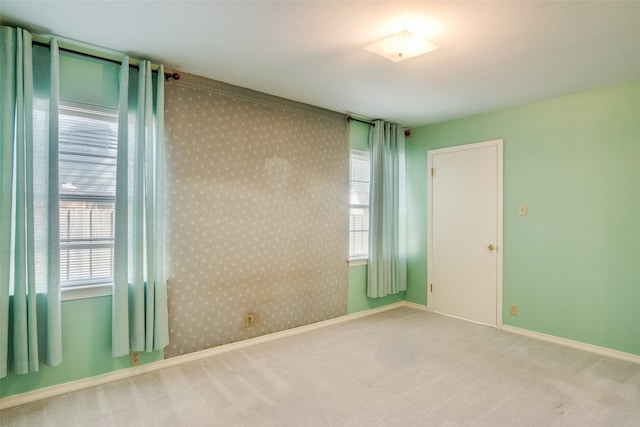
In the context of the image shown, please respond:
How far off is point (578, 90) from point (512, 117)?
0.63 meters

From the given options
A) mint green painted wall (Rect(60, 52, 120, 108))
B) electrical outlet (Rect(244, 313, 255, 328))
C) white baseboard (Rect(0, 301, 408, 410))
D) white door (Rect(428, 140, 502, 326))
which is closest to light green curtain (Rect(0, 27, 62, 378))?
mint green painted wall (Rect(60, 52, 120, 108))

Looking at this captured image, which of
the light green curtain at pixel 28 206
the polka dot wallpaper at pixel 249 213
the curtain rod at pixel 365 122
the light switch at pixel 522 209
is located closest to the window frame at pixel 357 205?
the polka dot wallpaper at pixel 249 213

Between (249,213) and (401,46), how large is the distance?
1921 millimetres

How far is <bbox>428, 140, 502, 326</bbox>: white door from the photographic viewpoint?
3939mm

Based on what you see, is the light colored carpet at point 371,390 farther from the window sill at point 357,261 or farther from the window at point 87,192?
the window sill at point 357,261

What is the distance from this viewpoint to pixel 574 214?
3365mm

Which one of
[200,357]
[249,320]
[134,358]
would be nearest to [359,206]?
[249,320]

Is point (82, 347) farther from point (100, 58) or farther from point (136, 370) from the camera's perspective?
point (100, 58)

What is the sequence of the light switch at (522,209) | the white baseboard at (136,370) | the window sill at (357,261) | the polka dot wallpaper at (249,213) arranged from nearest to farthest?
the white baseboard at (136,370) < the polka dot wallpaper at (249,213) < the light switch at (522,209) < the window sill at (357,261)

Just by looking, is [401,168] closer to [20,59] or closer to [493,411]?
[493,411]

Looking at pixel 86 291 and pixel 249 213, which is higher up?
pixel 249 213

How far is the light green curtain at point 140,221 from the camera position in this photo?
2566 millimetres

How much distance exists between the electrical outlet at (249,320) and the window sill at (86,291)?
1163mm

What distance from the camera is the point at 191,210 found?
3.00 meters
